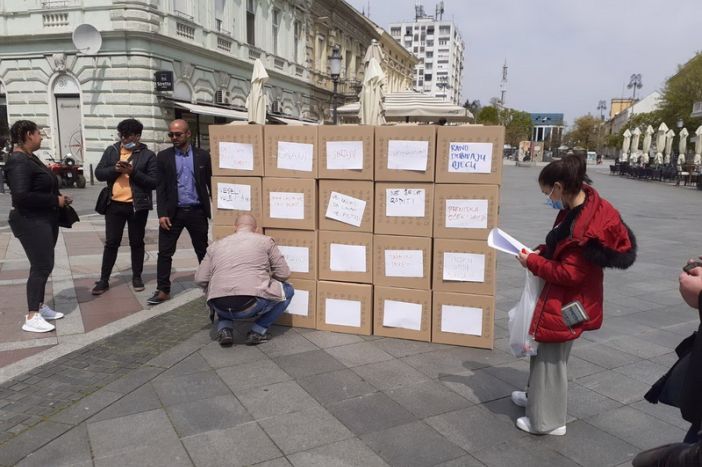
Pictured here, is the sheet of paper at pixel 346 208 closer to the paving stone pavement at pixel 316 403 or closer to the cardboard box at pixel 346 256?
the cardboard box at pixel 346 256

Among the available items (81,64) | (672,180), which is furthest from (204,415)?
(672,180)

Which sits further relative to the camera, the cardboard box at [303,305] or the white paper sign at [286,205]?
the cardboard box at [303,305]

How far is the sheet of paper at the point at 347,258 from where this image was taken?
4.55 metres

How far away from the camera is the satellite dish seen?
1753 centimetres

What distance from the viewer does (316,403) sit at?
3346 millimetres

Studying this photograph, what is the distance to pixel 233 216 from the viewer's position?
479cm

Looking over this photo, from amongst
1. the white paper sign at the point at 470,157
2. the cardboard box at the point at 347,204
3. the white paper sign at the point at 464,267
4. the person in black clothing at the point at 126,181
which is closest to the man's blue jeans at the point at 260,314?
the cardboard box at the point at 347,204

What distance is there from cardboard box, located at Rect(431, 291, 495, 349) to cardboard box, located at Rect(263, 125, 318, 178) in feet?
5.30

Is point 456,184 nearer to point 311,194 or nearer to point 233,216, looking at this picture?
point 311,194

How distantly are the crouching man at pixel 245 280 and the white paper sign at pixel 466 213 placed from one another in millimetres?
1494

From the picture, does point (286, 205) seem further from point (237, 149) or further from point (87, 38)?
point (87, 38)

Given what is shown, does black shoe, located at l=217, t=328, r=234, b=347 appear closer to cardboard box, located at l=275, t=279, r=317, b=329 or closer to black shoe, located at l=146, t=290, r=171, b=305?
cardboard box, located at l=275, t=279, r=317, b=329

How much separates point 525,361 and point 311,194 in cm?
230

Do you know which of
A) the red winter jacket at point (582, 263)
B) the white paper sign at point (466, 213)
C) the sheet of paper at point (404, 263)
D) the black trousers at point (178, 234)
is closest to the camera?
the red winter jacket at point (582, 263)
